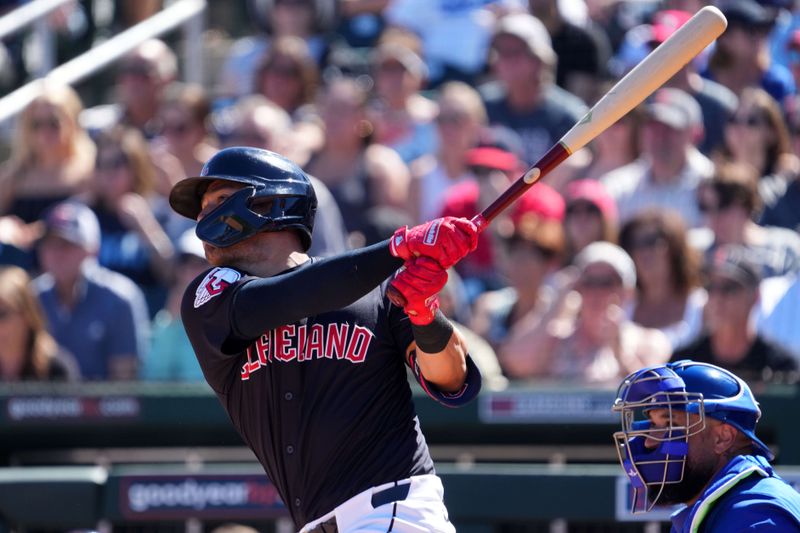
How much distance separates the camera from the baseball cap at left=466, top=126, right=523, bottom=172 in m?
7.47

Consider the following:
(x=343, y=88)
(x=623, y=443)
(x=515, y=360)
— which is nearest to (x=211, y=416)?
(x=515, y=360)

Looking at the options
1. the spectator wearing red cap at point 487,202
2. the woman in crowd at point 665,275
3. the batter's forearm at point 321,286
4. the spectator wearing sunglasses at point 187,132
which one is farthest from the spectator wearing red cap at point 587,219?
the batter's forearm at point 321,286

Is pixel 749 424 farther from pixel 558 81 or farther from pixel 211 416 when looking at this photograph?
pixel 558 81

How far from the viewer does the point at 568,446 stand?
6.03 metres

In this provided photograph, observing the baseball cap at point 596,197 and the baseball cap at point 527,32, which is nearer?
the baseball cap at point 596,197

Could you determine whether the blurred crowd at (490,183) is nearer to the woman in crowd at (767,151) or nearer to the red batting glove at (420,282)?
the woman in crowd at (767,151)

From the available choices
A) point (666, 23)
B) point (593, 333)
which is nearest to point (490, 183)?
point (593, 333)

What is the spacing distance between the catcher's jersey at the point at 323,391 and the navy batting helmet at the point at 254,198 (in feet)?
0.41

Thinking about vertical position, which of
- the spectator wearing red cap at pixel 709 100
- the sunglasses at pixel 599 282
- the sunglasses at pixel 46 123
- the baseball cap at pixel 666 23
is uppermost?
the sunglasses at pixel 46 123

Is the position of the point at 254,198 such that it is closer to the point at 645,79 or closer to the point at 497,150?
the point at 645,79

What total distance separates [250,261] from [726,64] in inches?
199

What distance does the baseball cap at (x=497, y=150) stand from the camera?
7.47 metres

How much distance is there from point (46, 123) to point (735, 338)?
4196 millimetres

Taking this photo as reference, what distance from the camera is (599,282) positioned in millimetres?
6297
